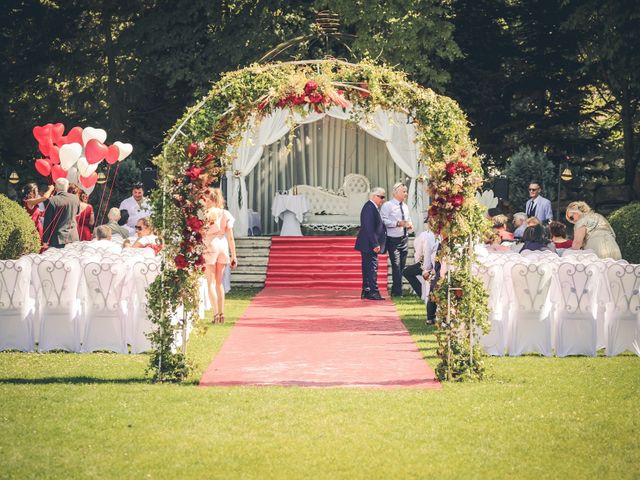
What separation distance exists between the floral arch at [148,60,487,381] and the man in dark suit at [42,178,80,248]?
6.46m

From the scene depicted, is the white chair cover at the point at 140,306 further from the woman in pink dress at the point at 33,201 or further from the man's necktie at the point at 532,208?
the man's necktie at the point at 532,208

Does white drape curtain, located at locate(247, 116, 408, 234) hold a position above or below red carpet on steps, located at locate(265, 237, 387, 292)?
above

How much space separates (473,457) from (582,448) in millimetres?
887

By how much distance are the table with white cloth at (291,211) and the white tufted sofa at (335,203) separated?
2.96 feet

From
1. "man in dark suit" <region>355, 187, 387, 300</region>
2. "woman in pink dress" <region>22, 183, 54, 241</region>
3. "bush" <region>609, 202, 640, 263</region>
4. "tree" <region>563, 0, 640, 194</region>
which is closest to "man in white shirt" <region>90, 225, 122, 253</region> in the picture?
"woman in pink dress" <region>22, 183, 54, 241</region>

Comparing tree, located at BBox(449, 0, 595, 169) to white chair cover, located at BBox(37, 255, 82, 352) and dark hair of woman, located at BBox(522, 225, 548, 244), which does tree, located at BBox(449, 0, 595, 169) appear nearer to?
dark hair of woman, located at BBox(522, 225, 548, 244)

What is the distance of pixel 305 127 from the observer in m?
29.5

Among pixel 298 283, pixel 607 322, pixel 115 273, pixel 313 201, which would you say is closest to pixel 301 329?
pixel 115 273

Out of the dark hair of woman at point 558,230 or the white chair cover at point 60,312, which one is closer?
the white chair cover at point 60,312

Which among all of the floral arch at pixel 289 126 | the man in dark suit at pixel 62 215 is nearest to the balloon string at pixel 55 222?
the man in dark suit at pixel 62 215

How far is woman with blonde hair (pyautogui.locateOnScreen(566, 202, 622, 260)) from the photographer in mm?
14328

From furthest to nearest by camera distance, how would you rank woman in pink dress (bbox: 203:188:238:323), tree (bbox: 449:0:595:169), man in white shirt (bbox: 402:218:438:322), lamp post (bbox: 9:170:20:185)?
tree (bbox: 449:0:595:169) → lamp post (bbox: 9:170:20:185) → man in white shirt (bbox: 402:218:438:322) → woman in pink dress (bbox: 203:188:238:323)

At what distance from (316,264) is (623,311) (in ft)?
35.1

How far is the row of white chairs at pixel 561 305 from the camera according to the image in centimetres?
1191
